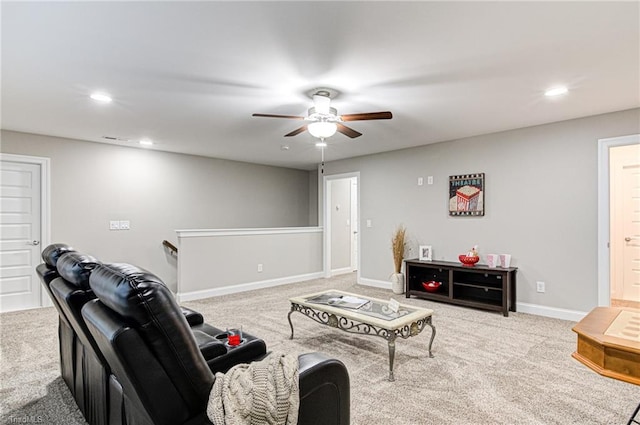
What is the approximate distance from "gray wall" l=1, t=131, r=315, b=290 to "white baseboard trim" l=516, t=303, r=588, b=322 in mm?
5026

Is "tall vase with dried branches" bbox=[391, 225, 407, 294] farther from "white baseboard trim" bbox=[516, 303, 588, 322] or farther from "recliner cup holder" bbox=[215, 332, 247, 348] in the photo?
"recliner cup holder" bbox=[215, 332, 247, 348]

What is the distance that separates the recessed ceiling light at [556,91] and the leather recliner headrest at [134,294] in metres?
3.54

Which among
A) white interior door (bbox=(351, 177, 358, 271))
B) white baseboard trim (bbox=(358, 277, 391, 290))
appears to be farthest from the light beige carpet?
white interior door (bbox=(351, 177, 358, 271))

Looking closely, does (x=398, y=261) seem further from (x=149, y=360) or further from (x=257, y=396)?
(x=149, y=360)

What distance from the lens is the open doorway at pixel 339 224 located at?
→ 711 centimetres

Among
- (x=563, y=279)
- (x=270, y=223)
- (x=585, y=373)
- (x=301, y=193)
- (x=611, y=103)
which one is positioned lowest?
(x=585, y=373)

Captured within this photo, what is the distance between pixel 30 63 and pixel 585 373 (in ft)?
15.8

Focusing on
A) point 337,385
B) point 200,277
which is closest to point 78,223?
point 200,277

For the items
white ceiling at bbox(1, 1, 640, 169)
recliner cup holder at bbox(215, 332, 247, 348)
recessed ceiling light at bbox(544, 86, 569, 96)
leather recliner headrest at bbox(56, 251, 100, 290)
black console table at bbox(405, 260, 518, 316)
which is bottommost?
black console table at bbox(405, 260, 518, 316)

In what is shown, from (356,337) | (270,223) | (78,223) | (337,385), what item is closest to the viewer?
(337,385)

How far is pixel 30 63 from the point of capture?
8.48 ft

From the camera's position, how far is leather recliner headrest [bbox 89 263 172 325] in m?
1.14

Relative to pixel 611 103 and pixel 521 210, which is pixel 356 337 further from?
pixel 611 103

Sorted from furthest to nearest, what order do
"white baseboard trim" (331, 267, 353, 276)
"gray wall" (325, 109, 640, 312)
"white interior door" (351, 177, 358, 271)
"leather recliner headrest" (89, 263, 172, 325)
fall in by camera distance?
1. "white interior door" (351, 177, 358, 271)
2. "white baseboard trim" (331, 267, 353, 276)
3. "gray wall" (325, 109, 640, 312)
4. "leather recliner headrest" (89, 263, 172, 325)
